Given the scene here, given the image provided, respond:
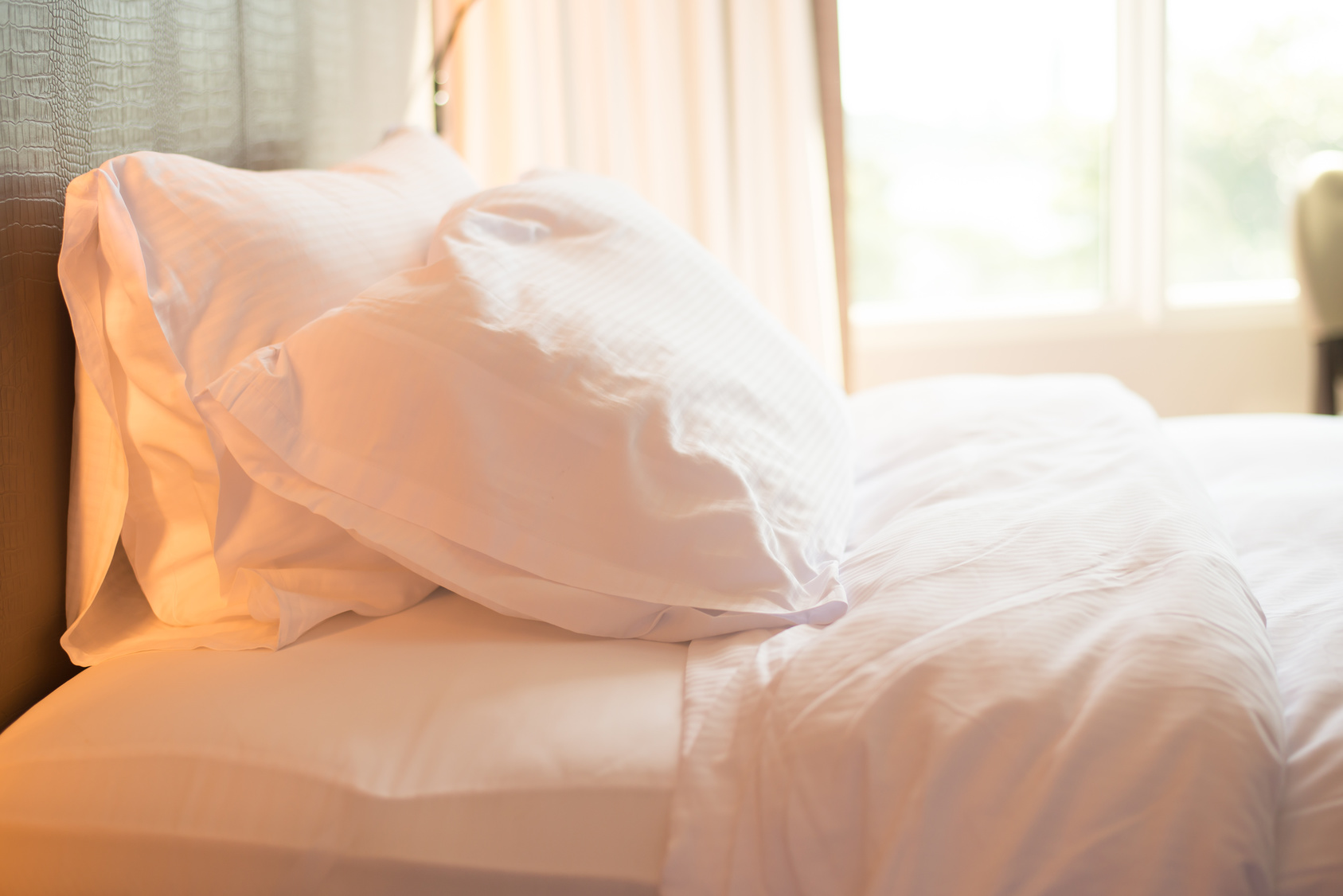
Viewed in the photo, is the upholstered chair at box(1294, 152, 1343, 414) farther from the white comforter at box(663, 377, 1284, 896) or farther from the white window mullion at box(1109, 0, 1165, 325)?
the white comforter at box(663, 377, 1284, 896)

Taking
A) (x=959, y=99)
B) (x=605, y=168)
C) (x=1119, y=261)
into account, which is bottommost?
(x=1119, y=261)

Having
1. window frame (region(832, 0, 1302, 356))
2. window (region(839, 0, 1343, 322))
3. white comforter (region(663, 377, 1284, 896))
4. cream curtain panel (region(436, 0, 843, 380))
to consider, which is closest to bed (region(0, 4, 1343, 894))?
white comforter (region(663, 377, 1284, 896))

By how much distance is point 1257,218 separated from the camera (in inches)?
114

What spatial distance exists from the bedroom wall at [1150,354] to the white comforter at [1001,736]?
2.23 metres

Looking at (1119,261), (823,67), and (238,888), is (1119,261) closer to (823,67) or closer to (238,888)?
(823,67)

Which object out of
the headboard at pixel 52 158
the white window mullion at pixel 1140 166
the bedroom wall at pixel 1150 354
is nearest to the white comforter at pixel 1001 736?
the headboard at pixel 52 158

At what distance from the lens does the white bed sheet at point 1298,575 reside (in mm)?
554

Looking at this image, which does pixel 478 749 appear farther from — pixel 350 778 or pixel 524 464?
pixel 524 464

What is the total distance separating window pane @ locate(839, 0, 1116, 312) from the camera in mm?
2895

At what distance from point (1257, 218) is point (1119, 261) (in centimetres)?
43

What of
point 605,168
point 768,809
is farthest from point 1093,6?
point 768,809

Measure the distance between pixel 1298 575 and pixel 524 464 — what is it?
68cm

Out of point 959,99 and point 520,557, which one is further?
point 959,99

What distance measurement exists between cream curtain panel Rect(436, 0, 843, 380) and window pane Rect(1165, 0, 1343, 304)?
1.16 m
